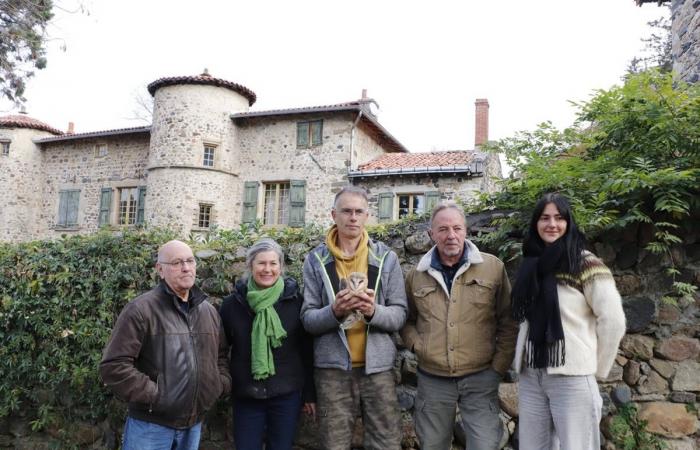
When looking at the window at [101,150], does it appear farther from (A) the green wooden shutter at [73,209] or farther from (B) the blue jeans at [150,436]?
(B) the blue jeans at [150,436]

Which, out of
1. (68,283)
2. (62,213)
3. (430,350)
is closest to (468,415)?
(430,350)

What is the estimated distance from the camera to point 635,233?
329 centimetres

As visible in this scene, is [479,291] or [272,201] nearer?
[479,291]

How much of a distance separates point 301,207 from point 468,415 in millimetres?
12878

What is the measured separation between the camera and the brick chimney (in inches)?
640

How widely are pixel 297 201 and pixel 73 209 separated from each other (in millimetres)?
8712

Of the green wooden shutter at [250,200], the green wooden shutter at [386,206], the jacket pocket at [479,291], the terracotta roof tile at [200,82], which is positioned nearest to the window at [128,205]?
the terracotta roof tile at [200,82]

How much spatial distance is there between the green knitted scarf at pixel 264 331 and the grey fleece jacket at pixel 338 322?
0.17m

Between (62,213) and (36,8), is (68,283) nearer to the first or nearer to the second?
(36,8)

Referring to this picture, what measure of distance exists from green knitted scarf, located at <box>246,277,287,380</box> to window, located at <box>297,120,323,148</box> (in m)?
12.7

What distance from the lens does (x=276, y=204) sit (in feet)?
52.1

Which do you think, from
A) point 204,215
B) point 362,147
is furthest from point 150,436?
point 204,215

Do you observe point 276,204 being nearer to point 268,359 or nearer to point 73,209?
point 73,209

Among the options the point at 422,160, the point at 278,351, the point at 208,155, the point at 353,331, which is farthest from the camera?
the point at 208,155
